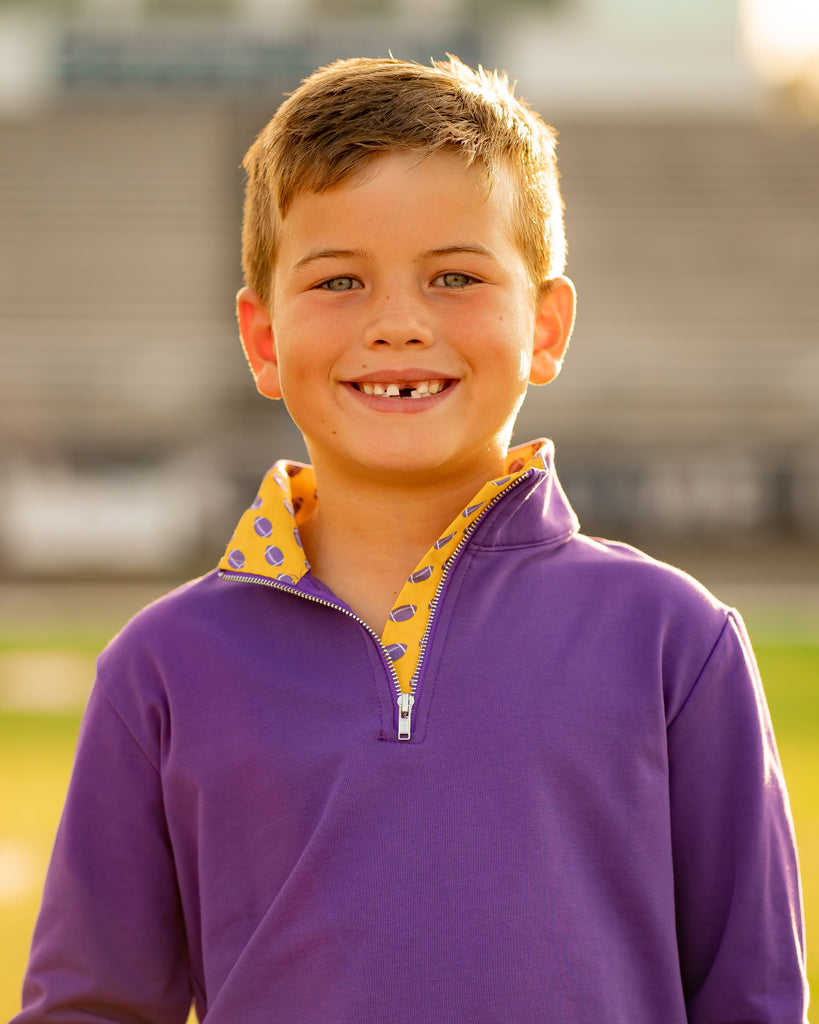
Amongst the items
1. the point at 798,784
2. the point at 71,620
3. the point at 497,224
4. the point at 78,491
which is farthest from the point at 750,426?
the point at 497,224

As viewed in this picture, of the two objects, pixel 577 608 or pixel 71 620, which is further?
pixel 71 620

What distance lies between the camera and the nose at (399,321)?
1.10m

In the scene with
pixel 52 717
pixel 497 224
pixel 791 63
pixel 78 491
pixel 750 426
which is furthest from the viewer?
pixel 791 63

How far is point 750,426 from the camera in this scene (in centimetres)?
1101

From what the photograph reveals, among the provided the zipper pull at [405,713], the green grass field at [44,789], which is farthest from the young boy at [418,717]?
the green grass field at [44,789]

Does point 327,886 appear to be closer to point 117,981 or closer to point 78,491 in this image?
point 117,981

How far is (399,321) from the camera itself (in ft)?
3.60

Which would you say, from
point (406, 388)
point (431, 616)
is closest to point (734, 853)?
point (431, 616)

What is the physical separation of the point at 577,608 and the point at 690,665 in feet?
0.33

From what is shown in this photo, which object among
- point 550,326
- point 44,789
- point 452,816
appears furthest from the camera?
point 44,789

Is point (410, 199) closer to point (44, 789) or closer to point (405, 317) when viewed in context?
point (405, 317)

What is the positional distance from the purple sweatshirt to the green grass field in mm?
1356

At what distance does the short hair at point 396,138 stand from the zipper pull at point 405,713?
39cm

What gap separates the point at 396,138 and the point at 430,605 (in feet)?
1.26
